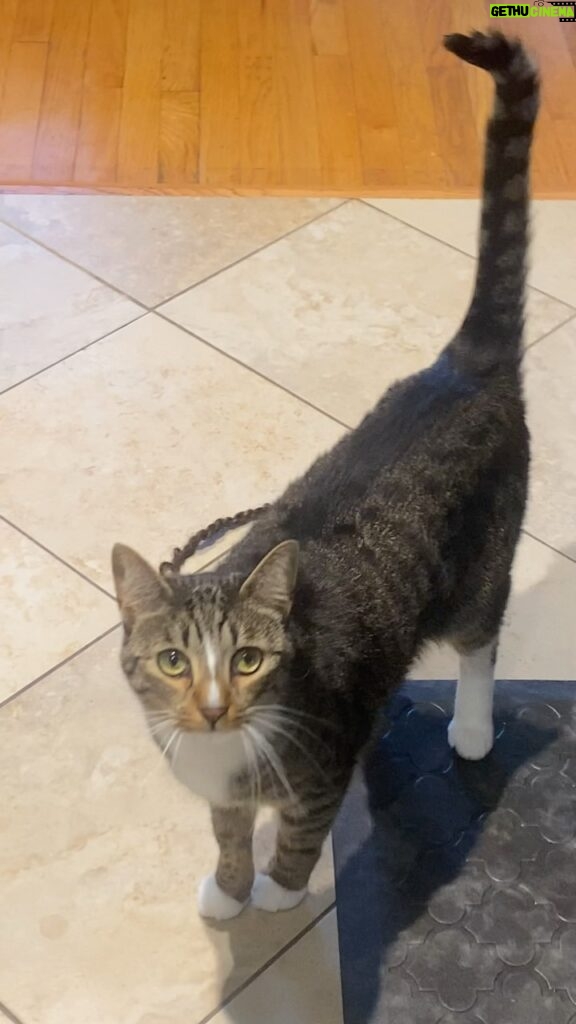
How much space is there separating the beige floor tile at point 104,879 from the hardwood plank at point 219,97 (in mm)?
1335

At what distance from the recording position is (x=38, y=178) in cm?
239

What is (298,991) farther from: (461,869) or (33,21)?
(33,21)

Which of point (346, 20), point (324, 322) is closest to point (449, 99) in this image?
point (346, 20)

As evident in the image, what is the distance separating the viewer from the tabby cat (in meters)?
1.05

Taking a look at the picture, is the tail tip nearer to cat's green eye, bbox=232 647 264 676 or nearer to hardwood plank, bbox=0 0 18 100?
cat's green eye, bbox=232 647 264 676

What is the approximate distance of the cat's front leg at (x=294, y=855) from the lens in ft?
3.94

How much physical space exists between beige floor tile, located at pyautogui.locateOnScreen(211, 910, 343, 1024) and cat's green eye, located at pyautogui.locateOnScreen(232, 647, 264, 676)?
44cm

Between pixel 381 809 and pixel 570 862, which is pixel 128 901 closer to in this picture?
pixel 381 809

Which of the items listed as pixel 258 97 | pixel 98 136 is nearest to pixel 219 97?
pixel 258 97

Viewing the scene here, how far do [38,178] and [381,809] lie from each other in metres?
1.60

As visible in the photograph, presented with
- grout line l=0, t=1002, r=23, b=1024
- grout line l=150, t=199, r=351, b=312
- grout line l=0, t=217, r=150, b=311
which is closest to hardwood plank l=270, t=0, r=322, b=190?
grout line l=150, t=199, r=351, b=312

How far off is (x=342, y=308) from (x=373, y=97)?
814mm

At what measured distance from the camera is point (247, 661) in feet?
3.41

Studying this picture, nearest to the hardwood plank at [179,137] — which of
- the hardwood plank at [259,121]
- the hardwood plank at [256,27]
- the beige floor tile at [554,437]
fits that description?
the hardwood plank at [259,121]
